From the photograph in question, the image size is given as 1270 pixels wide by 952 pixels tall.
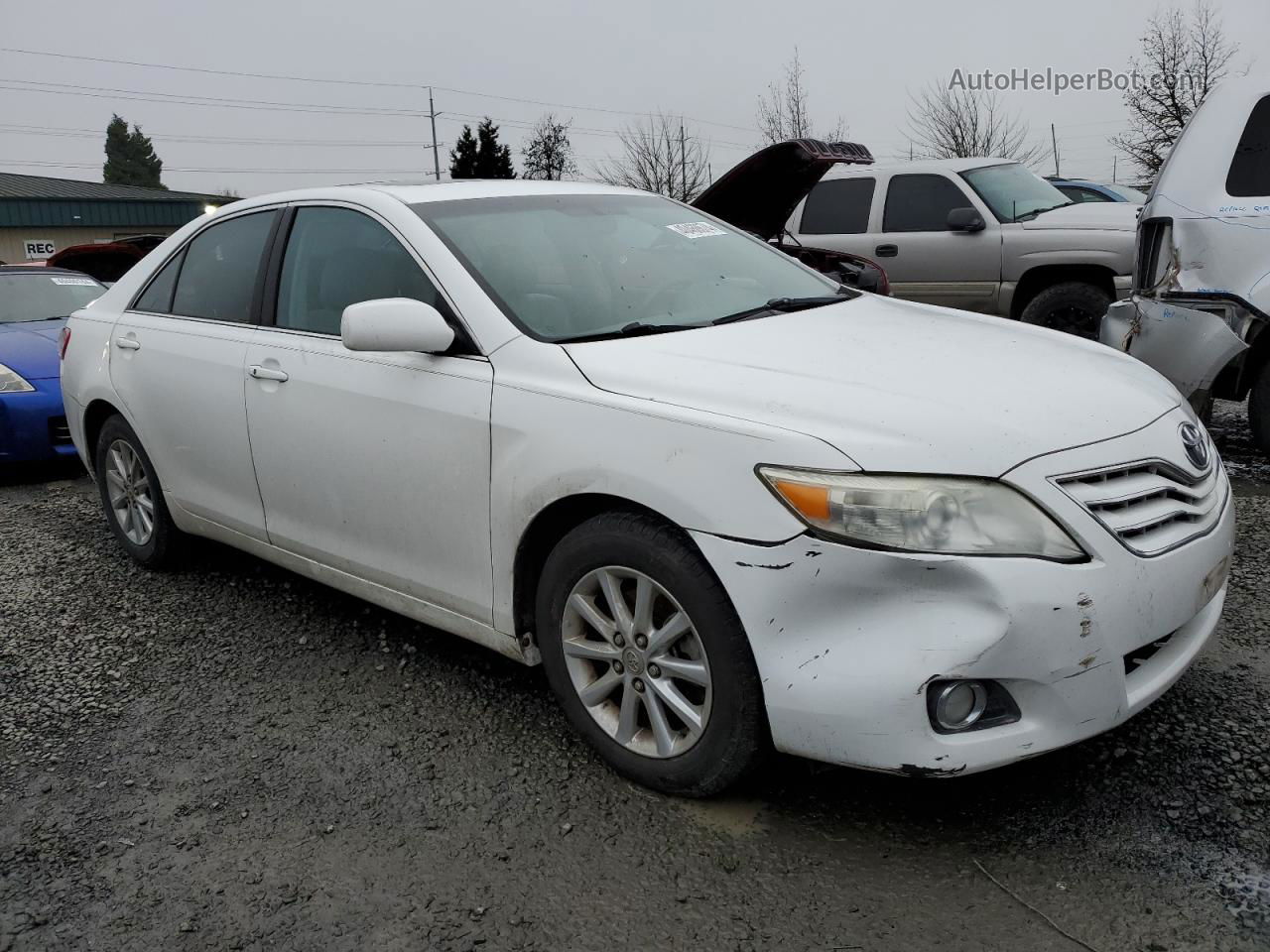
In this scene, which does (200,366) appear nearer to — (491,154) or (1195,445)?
(1195,445)

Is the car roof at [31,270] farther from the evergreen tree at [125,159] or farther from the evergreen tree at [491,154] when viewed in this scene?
the evergreen tree at [125,159]

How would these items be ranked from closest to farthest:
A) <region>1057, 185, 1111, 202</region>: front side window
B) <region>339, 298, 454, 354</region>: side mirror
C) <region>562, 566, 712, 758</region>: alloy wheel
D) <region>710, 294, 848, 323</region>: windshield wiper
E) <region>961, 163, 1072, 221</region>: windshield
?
<region>562, 566, 712, 758</region>: alloy wheel
<region>339, 298, 454, 354</region>: side mirror
<region>710, 294, 848, 323</region>: windshield wiper
<region>961, 163, 1072, 221</region>: windshield
<region>1057, 185, 1111, 202</region>: front side window

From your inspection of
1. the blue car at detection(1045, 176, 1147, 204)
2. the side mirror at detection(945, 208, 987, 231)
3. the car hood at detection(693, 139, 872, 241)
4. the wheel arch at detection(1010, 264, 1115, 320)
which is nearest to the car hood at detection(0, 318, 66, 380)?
the car hood at detection(693, 139, 872, 241)

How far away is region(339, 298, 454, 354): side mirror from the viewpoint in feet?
9.59

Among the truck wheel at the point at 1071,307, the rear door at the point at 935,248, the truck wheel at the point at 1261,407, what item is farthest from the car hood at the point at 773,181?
the truck wheel at the point at 1261,407

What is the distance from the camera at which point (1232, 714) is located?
294 centimetres

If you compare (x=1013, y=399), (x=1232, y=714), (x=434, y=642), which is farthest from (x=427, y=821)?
(x=1232, y=714)

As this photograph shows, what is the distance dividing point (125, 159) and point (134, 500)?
93.2 m

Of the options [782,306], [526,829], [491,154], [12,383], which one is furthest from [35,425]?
[491,154]

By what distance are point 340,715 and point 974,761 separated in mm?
1886

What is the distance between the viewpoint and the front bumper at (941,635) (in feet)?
7.19

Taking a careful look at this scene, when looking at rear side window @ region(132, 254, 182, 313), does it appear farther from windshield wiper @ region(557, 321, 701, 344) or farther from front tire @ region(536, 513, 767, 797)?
front tire @ region(536, 513, 767, 797)

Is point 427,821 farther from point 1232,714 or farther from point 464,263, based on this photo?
point 1232,714

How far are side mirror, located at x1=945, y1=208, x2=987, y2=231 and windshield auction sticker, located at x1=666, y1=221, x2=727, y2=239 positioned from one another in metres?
5.53
